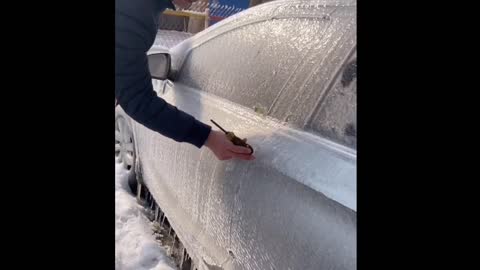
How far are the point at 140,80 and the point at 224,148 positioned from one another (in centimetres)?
38

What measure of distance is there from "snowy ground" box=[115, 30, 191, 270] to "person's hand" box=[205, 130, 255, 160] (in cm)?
118

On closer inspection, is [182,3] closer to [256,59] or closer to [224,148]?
[256,59]

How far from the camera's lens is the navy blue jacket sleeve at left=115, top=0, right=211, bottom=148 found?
58.3 inches

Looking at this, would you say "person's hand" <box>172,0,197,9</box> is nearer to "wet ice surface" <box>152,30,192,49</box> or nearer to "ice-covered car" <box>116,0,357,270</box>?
"ice-covered car" <box>116,0,357,270</box>

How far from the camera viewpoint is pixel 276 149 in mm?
1432

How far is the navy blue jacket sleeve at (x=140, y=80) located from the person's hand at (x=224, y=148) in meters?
0.03

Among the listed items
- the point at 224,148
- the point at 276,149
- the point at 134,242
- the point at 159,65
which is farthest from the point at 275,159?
the point at 134,242

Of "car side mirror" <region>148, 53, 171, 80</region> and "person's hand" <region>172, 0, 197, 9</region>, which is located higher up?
"person's hand" <region>172, 0, 197, 9</region>

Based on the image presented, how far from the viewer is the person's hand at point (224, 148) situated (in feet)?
4.99

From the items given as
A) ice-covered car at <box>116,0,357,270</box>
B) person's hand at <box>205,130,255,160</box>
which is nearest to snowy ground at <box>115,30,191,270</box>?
ice-covered car at <box>116,0,357,270</box>

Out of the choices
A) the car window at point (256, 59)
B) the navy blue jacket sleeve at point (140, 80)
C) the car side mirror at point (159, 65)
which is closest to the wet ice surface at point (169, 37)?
the car side mirror at point (159, 65)
